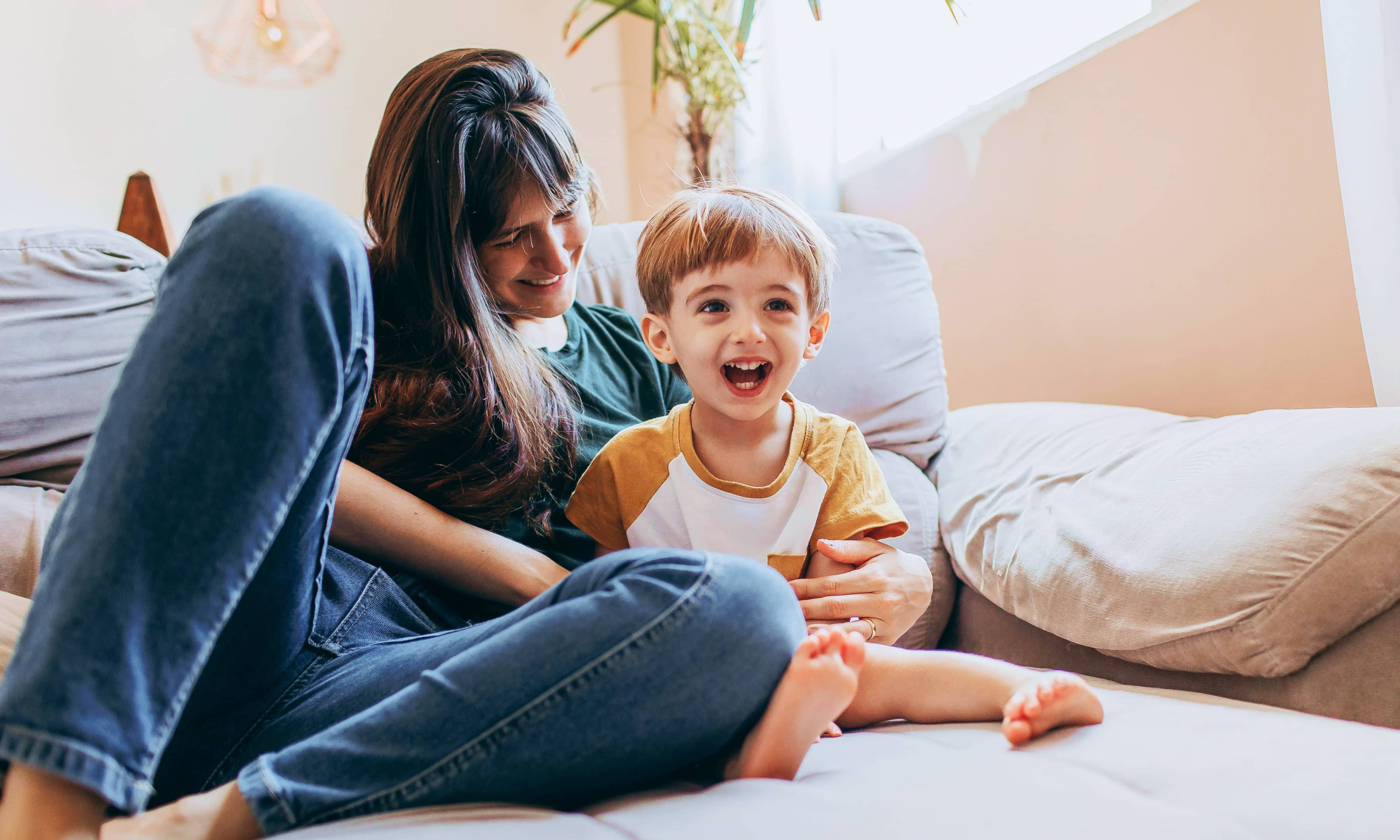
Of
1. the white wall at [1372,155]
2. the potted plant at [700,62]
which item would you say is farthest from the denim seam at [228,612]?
the potted plant at [700,62]

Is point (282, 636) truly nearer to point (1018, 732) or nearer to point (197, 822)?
point (197, 822)

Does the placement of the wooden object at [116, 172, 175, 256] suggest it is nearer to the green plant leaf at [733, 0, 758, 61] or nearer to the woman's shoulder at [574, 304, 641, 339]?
the woman's shoulder at [574, 304, 641, 339]

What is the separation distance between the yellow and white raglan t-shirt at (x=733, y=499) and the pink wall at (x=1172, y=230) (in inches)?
24.5

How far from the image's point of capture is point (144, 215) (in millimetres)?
1689

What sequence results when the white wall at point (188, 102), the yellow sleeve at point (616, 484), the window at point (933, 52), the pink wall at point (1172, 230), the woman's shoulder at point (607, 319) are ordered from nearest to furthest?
the yellow sleeve at point (616, 484) < the pink wall at point (1172, 230) < the woman's shoulder at point (607, 319) < the window at point (933, 52) < the white wall at point (188, 102)

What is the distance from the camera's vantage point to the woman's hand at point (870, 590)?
34.6 inches

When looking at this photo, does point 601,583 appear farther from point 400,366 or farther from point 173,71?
point 173,71

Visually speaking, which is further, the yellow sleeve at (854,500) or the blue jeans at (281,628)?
the yellow sleeve at (854,500)

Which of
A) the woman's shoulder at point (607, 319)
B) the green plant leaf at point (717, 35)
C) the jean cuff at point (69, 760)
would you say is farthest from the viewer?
the green plant leaf at point (717, 35)

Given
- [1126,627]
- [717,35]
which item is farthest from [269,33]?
[1126,627]

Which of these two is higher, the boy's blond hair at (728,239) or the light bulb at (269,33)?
the light bulb at (269,33)

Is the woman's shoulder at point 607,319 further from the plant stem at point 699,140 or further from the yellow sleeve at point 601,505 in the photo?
the plant stem at point 699,140

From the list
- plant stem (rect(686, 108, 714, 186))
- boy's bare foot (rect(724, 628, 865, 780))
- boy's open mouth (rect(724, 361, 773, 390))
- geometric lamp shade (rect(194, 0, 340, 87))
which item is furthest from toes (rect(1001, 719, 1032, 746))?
geometric lamp shade (rect(194, 0, 340, 87))

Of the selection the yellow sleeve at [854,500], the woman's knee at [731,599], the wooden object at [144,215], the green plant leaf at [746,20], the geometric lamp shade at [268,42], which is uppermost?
the geometric lamp shade at [268,42]
